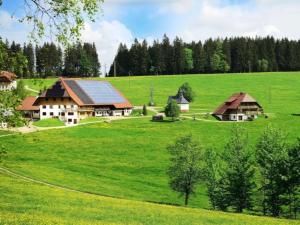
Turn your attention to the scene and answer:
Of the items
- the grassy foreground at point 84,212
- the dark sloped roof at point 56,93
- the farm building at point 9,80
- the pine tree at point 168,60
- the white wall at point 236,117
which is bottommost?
the grassy foreground at point 84,212

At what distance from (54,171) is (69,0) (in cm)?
4641

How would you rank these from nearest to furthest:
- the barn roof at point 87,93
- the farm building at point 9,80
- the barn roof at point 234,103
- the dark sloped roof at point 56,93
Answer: the farm building at point 9,80 → the barn roof at point 234,103 → the dark sloped roof at point 56,93 → the barn roof at point 87,93

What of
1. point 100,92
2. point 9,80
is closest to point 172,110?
point 100,92

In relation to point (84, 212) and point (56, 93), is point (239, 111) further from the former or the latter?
point (84, 212)

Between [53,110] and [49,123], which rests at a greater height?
[53,110]

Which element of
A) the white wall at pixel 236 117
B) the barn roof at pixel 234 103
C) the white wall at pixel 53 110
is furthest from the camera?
the white wall at pixel 53 110

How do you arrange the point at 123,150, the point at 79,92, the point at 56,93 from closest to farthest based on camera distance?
the point at 123,150 → the point at 56,93 → the point at 79,92

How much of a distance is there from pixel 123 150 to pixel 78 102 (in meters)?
36.1

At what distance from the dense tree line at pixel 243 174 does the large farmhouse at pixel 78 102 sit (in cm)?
5213

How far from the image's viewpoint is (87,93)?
118m

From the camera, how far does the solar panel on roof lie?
11599 cm

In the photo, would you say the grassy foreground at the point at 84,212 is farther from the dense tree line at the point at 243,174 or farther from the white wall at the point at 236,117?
the white wall at the point at 236,117

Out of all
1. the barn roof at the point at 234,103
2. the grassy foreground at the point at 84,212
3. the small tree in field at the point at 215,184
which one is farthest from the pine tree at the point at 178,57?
the grassy foreground at the point at 84,212

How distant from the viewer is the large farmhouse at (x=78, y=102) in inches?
4208
